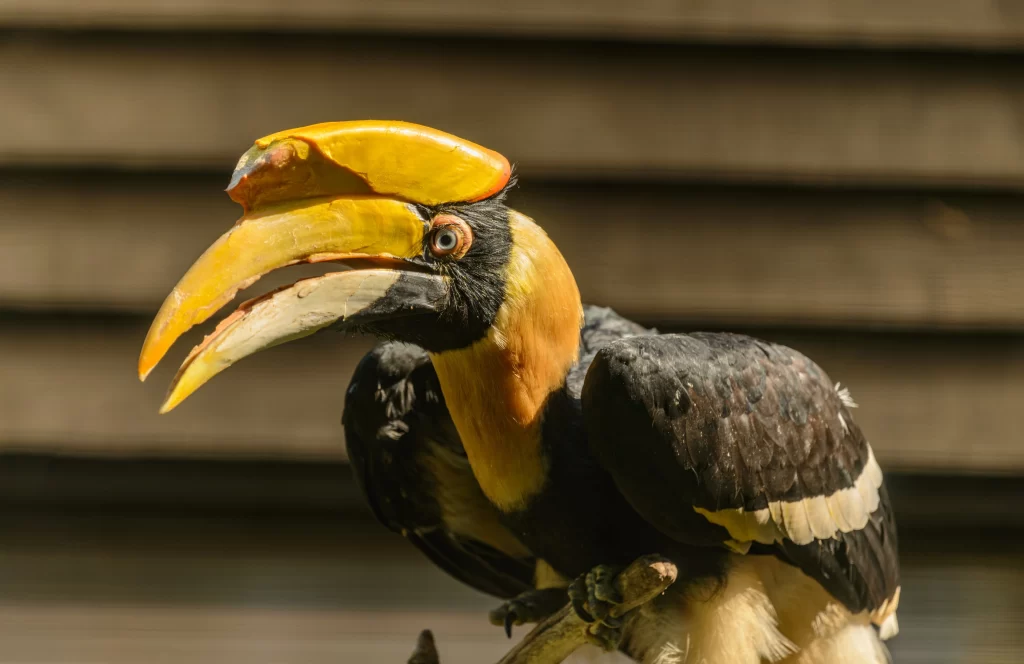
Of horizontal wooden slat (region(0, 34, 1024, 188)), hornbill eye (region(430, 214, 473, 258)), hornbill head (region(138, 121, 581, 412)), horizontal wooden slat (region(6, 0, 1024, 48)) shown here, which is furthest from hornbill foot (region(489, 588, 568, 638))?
horizontal wooden slat (region(6, 0, 1024, 48))

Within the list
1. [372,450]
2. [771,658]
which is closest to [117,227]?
[372,450]

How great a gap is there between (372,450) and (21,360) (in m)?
0.95

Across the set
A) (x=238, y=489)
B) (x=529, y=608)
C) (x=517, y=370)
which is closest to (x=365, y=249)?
(x=517, y=370)

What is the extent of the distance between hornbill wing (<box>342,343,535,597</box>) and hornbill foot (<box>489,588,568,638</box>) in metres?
0.11

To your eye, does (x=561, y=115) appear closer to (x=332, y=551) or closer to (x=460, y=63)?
(x=460, y=63)

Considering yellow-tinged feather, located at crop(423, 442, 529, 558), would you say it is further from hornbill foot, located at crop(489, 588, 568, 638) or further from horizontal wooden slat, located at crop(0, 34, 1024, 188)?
horizontal wooden slat, located at crop(0, 34, 1024, 188)

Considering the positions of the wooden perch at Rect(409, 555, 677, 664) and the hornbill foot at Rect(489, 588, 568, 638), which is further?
the hornbill foot at Rect(489, 588, 568, 638)

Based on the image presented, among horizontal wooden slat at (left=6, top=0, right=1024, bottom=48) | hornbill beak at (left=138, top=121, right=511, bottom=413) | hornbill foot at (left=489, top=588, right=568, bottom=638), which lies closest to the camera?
hornbill beak at (left=138, top=121, right=511, bottom=413)

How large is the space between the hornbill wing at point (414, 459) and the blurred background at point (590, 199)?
0.58 meters

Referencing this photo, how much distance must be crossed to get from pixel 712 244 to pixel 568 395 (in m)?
0.83

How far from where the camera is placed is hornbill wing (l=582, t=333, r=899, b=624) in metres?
1.19

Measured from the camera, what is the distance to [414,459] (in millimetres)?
1504

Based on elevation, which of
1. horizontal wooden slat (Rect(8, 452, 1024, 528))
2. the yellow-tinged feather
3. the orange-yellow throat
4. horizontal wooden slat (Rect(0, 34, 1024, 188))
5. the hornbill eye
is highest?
horizontal wooden slat (Rect(0, 34, 1024, 188))

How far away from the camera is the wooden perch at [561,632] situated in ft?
3.85
